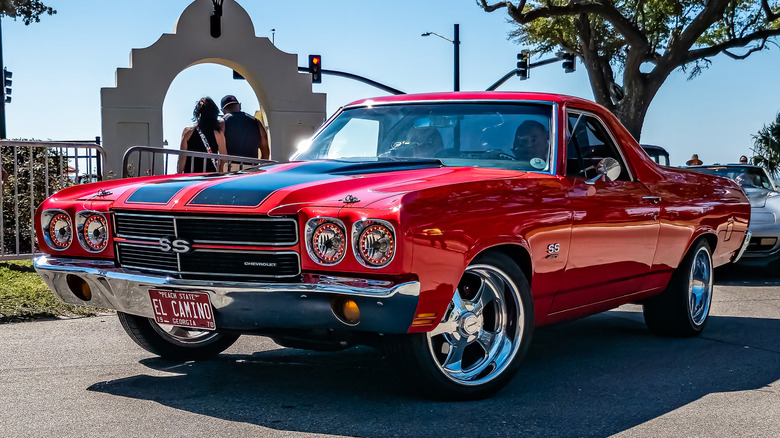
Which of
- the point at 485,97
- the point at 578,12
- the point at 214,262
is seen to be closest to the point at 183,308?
the point at 214,262

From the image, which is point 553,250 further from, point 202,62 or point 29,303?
point 202,62

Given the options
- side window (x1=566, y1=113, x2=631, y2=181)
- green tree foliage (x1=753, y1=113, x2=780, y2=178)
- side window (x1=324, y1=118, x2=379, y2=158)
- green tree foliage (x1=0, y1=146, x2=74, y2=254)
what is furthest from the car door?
green tree foliage (x1=753, y1=113, x2=780, y2=178)

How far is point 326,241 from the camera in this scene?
13.9ft

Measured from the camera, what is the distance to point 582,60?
28.8m

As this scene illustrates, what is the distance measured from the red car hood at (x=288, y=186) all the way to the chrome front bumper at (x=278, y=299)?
33cm

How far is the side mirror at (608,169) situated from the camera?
562cm

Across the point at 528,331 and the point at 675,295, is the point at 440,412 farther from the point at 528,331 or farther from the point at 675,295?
the point at 675,295

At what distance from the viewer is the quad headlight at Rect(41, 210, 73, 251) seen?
4.97 meters

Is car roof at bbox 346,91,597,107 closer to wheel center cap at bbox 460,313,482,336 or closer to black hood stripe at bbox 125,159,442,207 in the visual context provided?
black hood stripe at bbox 125,159,442,207

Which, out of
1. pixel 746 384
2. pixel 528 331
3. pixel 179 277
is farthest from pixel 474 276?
pixel 746 384

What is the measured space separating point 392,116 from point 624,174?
1516mm

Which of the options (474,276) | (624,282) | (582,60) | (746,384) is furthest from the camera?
(582,60)

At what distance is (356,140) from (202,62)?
13387 millimetres

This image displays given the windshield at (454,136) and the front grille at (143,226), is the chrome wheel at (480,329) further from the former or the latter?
the front grille at (143,226)
